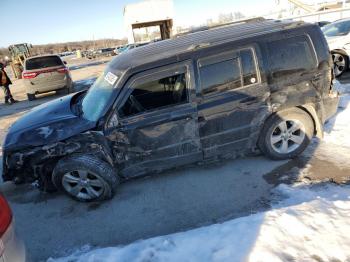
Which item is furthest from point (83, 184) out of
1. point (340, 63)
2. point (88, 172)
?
point (340, 63)

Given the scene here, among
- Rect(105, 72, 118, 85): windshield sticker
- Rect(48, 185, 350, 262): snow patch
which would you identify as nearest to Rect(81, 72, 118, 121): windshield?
Rect(105, 72, 118, 85): windshield sticker

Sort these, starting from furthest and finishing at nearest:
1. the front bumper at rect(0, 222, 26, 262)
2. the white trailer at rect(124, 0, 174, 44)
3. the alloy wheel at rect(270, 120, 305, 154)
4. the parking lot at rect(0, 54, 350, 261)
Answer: the white trailer at rect(124, 0, 174, 44)
the alloy wheel at rect(270, 120, 305, 154)
the parking lot at rect(0, 54, 350, 261)
the front bumper at rect(0, 222, 26, 262)

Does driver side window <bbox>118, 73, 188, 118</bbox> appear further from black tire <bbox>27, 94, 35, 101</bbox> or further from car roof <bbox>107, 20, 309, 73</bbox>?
black tire <bbox>27, 94, 35, 101</bbox>

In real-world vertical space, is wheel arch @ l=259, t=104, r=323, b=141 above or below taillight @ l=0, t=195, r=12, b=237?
below

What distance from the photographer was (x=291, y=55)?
4301 mm

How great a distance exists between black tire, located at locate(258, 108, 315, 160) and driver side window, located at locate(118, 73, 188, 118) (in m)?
1.32

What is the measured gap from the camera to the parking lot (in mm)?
3570

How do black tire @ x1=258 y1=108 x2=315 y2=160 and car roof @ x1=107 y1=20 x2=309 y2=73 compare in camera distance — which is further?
black tire @ x1=258 y1=108 x2=315 y2=160

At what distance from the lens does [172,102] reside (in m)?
4.10

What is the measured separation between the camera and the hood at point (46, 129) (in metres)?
4.04

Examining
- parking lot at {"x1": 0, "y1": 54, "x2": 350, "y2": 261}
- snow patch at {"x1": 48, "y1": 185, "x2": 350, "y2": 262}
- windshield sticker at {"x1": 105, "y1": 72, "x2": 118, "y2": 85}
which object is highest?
windshield sticker at {"x1": 105, "y1": 72, "x2": 118, "y2": 85}

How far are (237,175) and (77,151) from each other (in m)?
2.21

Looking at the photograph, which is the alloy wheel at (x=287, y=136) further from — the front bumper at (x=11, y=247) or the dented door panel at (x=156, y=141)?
the front bumper at (x=11, y=247)

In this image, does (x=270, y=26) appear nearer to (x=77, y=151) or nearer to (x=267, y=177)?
(x=267, y=177)
